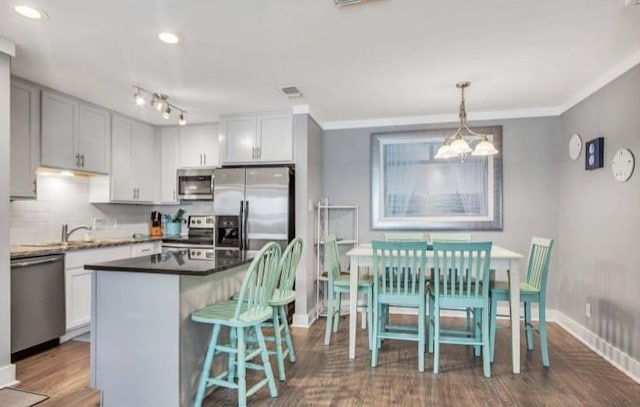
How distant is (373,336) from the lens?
2947 millimetres

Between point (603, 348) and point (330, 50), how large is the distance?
3368 millimetres

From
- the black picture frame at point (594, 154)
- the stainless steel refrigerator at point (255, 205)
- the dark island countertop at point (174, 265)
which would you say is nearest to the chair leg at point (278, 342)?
the dark island countertop at point (174, 265)

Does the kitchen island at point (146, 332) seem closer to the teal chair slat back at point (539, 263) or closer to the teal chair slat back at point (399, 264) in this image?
the teal chair slat back at point (399, 264)

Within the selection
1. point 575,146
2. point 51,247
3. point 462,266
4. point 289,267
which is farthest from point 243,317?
point 575,146

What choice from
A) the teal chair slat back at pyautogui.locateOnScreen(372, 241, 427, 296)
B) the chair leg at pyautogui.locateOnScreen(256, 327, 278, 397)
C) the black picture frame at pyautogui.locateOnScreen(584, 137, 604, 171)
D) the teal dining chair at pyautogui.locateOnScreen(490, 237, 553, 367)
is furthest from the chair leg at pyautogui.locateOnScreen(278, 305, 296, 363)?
the black picture frame at pyautogui.locateOnScreen(584, 137, 604, 171)

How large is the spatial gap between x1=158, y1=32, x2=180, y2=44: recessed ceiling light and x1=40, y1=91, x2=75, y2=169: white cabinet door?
175 cm

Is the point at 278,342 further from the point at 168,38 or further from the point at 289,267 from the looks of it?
the point at 168,38

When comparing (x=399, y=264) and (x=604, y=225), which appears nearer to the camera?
(x=399, y=264)

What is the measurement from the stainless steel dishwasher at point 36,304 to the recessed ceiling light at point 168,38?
2131 mm

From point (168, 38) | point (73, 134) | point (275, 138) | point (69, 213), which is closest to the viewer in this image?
A: point (168, 38)

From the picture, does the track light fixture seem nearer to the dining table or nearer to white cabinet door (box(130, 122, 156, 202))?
white cabinet door (box(130, 122, 156, 202))

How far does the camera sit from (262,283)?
7.38 feet

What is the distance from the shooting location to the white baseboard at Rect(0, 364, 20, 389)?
2537 mm

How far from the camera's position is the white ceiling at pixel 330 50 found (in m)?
2.14
